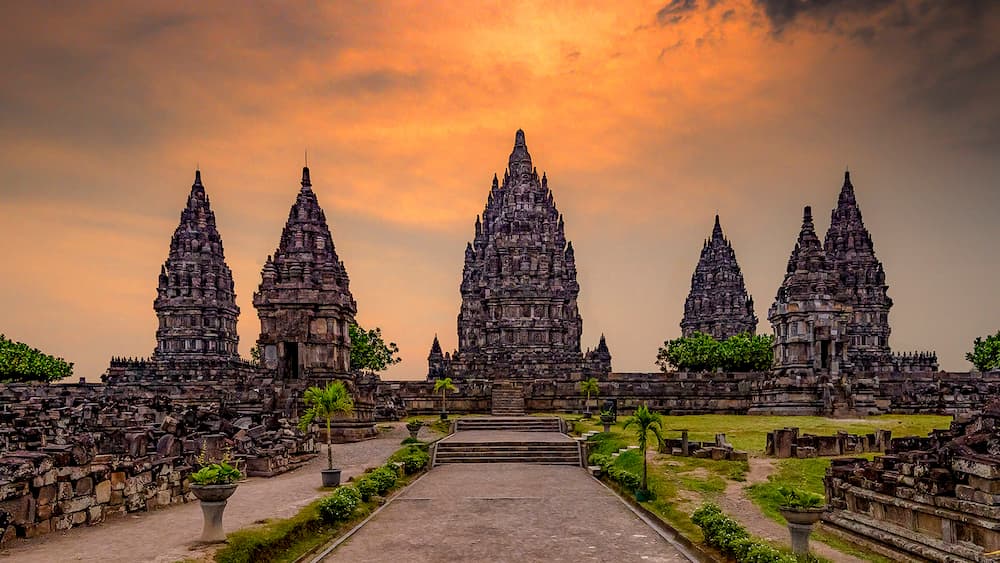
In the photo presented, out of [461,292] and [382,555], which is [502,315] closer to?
[461,292]

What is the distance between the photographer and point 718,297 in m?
86.0

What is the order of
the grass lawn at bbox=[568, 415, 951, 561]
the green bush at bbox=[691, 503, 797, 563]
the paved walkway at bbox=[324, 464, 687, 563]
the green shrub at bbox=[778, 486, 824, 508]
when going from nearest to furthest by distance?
the green bush at bbox=[691, 503, 797, 563], the green shrub at bbox=[778, 486, 824, 508], the paved walkway at bbox=[324, 464, 687, 563], the grass lawn at bbox=[568, 415, 951, 561]

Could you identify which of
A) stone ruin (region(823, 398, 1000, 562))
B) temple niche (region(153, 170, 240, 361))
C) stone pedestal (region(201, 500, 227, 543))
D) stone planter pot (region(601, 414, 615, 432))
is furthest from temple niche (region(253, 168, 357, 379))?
temple niche (region(153, 170, 240, 361))

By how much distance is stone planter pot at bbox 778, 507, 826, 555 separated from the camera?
12.1 metres

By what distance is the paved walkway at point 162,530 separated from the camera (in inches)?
495

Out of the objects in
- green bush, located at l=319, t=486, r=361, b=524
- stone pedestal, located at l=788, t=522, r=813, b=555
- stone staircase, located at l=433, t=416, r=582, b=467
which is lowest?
stone staircase, located at l=433, t=416, r=582, b=467

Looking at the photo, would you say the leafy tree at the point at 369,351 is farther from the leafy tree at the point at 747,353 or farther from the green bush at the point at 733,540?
the green bush at the point at 733,540

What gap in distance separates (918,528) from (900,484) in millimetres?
980

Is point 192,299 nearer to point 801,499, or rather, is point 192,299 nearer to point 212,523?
point 212,523

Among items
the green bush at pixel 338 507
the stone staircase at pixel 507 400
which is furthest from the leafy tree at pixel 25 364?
the green bush at pixel 338 507

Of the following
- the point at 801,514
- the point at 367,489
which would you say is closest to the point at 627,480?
the point at 367,489

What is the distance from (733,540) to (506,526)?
5.05 metres

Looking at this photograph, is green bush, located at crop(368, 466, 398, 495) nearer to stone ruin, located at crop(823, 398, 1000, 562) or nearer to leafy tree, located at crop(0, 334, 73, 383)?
stone ruin, located at crop(823, 398, 1000, 562)

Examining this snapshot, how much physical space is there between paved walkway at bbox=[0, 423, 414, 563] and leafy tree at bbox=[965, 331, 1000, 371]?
68.0 meters
